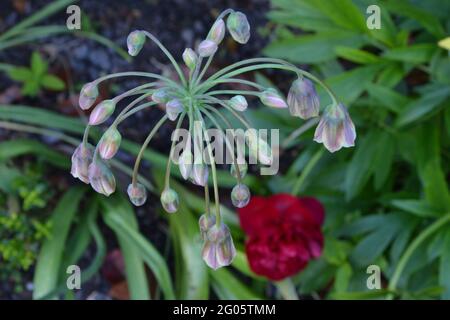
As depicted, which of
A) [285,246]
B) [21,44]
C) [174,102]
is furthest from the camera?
[21,44]

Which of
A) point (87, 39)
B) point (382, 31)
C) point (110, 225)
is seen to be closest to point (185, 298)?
point (110, 225)

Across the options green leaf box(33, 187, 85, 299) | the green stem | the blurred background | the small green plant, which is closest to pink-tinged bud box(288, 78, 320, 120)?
the blurred background

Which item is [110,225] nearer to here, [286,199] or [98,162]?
[286,199]

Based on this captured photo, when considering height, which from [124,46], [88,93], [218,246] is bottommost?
[218,246]

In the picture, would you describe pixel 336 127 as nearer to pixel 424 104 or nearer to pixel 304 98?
pixel 304 98

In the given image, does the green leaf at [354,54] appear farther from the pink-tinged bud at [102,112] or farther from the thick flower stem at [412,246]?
the pink-tinged bud at [102,112]

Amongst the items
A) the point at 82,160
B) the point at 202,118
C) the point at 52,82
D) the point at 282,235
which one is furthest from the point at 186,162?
the point at 52,82
